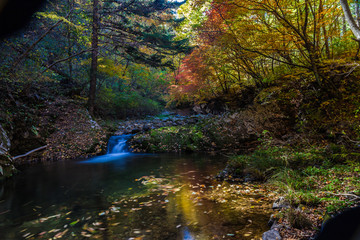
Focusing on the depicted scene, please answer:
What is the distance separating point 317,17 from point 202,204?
18.2 ft

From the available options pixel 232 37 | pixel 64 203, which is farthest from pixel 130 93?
pixel 64 203

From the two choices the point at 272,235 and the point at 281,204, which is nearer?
the point at 272,235

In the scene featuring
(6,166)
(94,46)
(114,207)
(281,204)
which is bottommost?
(281,204)

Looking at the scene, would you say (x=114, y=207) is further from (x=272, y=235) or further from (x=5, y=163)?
(x=5, y=163)

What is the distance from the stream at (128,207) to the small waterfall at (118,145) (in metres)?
4.13

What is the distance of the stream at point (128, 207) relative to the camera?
9.61 ft

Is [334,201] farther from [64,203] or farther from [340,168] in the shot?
[64,203]

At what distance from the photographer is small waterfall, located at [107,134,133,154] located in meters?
10.8

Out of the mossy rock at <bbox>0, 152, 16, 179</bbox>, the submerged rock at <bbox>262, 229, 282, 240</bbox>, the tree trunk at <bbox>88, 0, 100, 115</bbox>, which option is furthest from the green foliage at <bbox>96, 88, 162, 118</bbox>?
the submerged rock at <bbox>262, 229, 282, 240</bbox>

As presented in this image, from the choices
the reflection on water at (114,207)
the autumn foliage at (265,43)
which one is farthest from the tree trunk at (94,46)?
the reflection on water at (114,207)

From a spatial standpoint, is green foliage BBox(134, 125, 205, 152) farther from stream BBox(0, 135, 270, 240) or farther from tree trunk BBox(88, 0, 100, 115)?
tree trunk BBox(88, 0, 100, 115)

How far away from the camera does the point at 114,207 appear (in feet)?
12.6

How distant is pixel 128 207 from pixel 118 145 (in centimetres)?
774

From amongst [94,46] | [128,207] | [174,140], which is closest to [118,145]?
[174,140]
